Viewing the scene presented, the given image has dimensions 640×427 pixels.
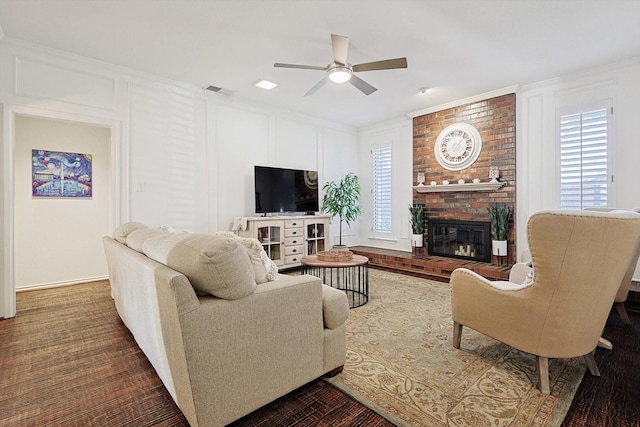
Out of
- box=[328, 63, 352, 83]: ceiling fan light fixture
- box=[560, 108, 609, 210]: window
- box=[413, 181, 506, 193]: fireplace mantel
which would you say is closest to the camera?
box=[328, 63, 352, 83]: ceiling fan light fixture

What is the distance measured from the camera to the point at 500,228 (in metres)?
4.41

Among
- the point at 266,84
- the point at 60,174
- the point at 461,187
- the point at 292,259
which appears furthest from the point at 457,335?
the point at 60,174

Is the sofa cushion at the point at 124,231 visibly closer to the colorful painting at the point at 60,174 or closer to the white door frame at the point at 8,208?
the white door frame at the point at 8,208

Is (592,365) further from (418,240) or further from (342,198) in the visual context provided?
(342,198)

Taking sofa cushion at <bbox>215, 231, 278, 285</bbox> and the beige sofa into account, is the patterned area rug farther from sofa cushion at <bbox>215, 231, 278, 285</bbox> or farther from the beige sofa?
sofa cushion at <bbox>215, 231, 278, 285</bbox>

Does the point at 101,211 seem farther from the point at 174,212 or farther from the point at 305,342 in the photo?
the point at 305,342

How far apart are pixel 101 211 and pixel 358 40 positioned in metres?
4.31

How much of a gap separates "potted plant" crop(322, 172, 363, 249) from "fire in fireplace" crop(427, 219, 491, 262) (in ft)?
4.72

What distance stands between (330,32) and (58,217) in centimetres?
435

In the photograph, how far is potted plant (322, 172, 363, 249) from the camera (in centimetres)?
576

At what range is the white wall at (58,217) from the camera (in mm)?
4051

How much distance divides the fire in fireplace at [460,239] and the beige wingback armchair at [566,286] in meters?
2.90

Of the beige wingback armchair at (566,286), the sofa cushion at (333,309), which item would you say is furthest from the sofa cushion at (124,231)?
the beige wingback armchair at (566,286)

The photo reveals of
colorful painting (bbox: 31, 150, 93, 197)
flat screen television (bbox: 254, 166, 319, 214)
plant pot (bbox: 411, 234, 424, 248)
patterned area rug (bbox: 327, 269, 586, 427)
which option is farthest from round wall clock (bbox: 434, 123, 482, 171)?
colorful painting (bbox: 31, 150, 93, 197)
